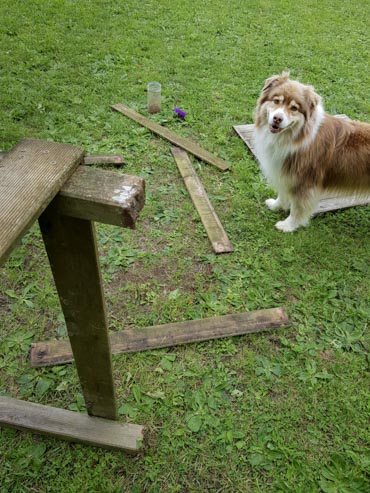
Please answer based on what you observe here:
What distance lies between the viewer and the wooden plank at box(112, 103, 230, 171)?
4.18m

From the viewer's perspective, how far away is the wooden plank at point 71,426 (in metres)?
2.08

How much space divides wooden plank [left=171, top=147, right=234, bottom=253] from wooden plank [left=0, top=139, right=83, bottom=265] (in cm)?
223

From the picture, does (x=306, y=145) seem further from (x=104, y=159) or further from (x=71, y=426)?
(x=71, y=426)

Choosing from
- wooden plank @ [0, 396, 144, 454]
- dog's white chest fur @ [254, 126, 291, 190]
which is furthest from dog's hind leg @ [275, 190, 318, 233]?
wooden plank @ [0, 396, 144, 454]

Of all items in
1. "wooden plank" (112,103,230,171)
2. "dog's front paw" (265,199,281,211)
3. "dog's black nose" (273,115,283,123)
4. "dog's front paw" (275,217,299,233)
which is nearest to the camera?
"dog's black nose" (273,115,283,123)

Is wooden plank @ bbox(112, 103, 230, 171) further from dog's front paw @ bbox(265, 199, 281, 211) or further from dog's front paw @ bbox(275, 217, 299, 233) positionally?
dog's front paw @ bbox(275, 217, 299, 233)

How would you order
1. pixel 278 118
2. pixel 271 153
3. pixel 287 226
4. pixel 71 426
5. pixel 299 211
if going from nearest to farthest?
pixel 71 426, pixel 278 118, pixel 271 153, pixel 299 211, pixel 287 226

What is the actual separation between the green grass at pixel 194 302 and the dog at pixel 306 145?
49 cm

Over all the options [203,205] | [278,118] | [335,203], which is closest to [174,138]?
[203,205]

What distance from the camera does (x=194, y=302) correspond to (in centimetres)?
290

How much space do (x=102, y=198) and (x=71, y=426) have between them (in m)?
1.60

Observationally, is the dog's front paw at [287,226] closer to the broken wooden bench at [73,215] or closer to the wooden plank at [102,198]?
the broken wooden bench at [73,215]

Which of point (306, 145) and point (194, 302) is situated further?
Result: point (306, 145)

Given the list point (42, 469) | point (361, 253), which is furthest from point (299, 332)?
point (42, 469)
